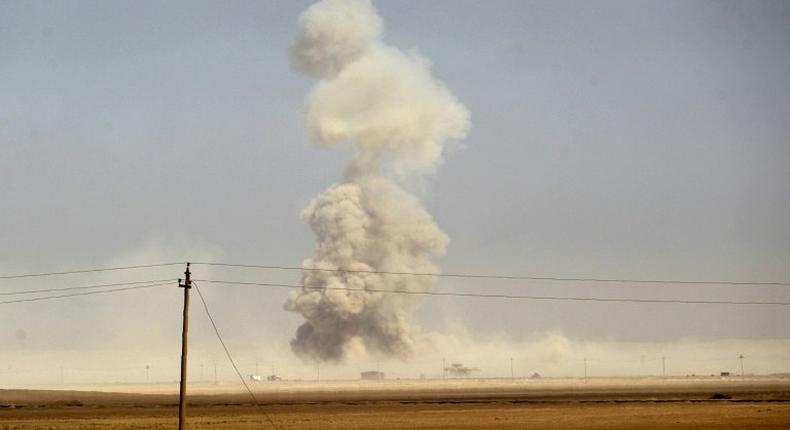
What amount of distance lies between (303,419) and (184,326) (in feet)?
129

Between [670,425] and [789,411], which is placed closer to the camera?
[670,425]

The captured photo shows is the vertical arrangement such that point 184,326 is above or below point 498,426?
above

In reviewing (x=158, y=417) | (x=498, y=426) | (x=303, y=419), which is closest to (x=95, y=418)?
(x=158, y=417)

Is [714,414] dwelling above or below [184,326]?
below

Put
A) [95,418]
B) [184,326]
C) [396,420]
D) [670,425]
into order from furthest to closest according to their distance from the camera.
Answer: [95,418]
[396,420]
[670,425]
[184,326]

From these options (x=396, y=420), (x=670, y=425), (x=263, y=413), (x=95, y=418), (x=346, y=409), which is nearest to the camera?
(x=670, y=425)

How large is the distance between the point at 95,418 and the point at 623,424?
50.4 m

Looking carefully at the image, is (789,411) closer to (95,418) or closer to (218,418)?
(218,418)

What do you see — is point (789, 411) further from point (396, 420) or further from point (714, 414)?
point (396, 420)

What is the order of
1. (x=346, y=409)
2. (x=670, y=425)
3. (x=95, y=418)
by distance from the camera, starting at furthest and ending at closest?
(x=346, y=409) → (x=95, y=418) → (x=670, y=425)

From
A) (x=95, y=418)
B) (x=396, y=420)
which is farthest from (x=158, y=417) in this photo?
(x=396, y=420)

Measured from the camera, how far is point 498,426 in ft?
286

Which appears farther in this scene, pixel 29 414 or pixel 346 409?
pixel 346 409

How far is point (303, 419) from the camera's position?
99938 millimetres
